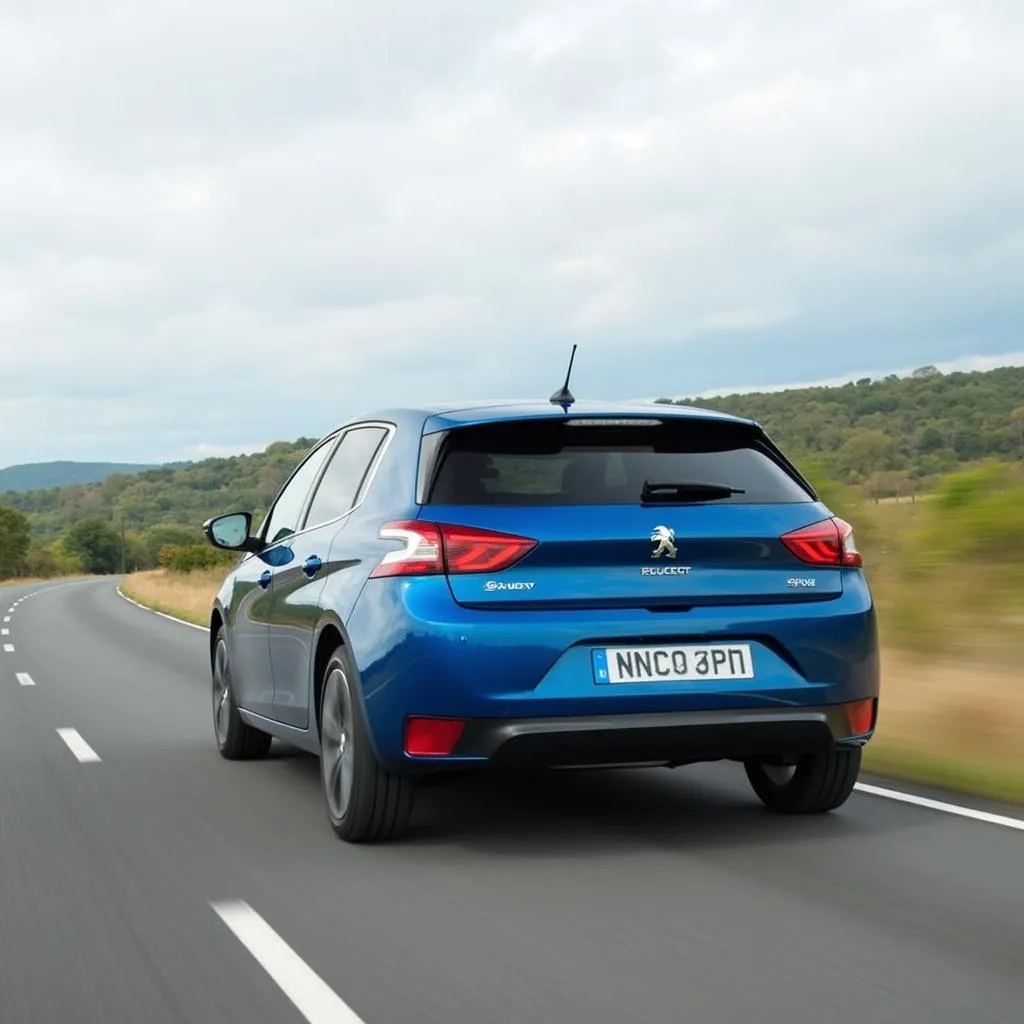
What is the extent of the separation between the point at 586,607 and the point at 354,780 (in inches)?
46.3

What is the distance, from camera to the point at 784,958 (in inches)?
173

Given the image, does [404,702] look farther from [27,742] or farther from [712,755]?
[27,742]

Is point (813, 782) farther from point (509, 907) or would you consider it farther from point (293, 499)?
point (293, 499)

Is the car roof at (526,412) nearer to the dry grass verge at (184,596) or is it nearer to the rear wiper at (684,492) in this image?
the rear wiper at (684,492)

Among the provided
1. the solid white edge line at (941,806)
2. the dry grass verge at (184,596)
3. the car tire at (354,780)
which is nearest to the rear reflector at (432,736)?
the car tire at (354,780)

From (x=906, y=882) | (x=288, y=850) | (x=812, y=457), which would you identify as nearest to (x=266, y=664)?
(x=288, y=850)

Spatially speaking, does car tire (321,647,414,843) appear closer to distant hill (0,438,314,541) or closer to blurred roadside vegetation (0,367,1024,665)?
blurred roadside vegetation (0,367,1024,665)

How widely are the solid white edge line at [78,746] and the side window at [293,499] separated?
203cm

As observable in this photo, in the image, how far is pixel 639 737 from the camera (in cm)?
562

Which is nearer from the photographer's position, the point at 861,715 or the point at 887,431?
the point at 861,715

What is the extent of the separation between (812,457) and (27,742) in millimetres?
7161

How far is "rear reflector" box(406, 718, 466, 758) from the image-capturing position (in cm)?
562

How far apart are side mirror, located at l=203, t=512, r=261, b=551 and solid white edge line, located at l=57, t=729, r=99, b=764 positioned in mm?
1882

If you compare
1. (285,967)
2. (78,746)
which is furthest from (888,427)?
(285,967)
